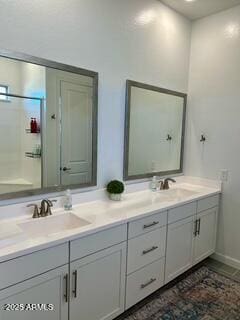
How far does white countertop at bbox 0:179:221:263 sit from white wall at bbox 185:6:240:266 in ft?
0.83

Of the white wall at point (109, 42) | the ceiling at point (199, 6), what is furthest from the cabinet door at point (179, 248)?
the ceiling at point (199, 6)

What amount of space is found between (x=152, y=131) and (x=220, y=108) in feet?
2.68

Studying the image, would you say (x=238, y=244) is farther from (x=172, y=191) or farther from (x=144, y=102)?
(x=144, y=102)

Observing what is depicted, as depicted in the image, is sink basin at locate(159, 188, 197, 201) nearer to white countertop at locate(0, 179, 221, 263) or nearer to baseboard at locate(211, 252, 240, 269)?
white countertop at locate(0, 179, 221, 263)

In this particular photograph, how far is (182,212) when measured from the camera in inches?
88.4

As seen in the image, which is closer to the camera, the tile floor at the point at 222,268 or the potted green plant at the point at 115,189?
the potted green plant at the point at 115,189

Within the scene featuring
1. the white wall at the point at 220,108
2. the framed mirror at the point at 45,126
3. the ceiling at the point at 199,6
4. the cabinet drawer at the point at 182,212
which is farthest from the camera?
the white wall at the point at 220,108

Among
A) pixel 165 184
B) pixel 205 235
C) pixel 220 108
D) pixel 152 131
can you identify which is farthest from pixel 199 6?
pixel 205 235

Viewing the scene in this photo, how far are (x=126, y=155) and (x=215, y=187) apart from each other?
3.81 feet

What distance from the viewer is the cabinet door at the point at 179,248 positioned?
7.12 feet

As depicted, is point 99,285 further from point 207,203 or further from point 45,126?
point 207,203

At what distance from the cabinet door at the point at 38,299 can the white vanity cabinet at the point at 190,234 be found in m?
1.05

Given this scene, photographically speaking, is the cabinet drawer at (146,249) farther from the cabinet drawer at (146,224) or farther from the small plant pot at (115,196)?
the small plant pot at (115,196)

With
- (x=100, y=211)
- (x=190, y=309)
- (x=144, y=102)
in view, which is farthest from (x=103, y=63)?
(x=190, y=309)
